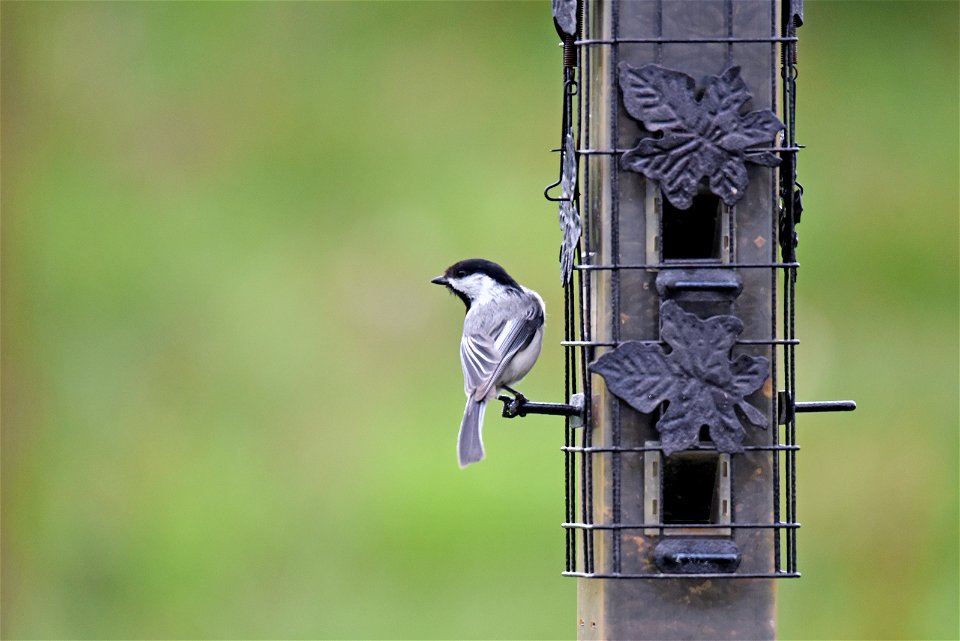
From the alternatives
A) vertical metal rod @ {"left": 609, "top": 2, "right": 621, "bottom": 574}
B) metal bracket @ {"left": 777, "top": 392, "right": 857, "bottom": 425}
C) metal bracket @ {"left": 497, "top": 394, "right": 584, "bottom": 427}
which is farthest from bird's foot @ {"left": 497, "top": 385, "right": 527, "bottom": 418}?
metal bracket @ {"left": 777, "top": 392, "right": 857, "bottom": 425}

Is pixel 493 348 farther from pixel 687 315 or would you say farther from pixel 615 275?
pixel 687 315

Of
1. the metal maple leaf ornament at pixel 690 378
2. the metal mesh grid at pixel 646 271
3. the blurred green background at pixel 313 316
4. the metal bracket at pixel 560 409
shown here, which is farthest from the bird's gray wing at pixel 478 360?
the blurred green background at pixel 313 316

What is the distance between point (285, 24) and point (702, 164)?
362cm

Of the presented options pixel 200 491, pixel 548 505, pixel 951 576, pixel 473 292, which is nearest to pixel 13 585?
pixel 200 491

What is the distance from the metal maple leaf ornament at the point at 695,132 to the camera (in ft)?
11.5

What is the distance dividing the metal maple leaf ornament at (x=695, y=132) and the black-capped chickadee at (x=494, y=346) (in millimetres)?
1102


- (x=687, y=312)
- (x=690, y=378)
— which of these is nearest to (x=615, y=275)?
(x=687, y=312)

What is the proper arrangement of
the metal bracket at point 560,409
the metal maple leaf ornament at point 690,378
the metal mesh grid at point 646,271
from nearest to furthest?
1. the metal maple leaf ornament at point 690,378
2. the metal mesh grid at point 646,271
3. the metal bracket at point 560,409

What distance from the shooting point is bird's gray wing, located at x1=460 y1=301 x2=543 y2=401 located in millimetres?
4441

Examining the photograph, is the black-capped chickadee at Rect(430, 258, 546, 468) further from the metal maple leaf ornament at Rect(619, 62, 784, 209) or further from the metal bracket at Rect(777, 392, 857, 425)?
the metal maple leaf ornament at Rect(619, 62, 784, 209)

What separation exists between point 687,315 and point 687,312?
A: 0.05 meters

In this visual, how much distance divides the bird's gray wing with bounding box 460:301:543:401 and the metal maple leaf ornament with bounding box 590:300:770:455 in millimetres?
948

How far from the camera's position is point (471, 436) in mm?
4336

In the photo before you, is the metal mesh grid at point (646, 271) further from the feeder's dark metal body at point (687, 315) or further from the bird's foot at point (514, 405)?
the bird's foot at point (514, 405)
